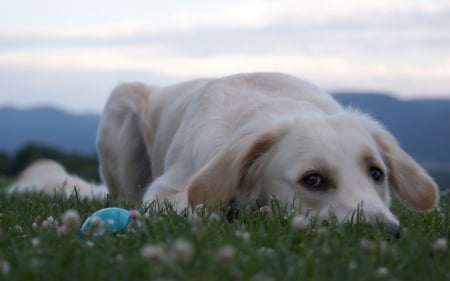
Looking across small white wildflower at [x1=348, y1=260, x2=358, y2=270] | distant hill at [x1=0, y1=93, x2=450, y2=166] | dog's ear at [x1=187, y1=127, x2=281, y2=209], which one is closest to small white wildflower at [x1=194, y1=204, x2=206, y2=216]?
dog's ear at [x1=187, y1=127, x2=281, y2=209]

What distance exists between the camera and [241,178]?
14.9ft

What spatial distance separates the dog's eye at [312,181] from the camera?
13.2 feet

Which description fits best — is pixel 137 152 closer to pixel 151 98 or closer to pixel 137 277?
pixel 151 98

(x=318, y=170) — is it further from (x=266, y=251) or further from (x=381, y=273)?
(x=381, y=273)

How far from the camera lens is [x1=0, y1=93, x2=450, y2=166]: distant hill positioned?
283 ft

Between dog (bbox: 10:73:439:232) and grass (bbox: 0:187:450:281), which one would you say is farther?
dog (bbox: 10:73:439:232)

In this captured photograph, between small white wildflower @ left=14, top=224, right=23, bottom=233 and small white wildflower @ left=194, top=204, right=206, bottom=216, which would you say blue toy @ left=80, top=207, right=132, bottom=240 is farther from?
small white wildflower @ left=194, top=204, right=206, bottom=216

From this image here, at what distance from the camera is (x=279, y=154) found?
4.40m

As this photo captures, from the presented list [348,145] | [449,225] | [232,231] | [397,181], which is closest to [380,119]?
[397,181]

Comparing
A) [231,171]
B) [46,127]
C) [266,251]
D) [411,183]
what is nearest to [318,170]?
[231,171]

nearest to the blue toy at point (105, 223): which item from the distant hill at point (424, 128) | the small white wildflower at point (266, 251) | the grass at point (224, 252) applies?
the grass at point (224, 252)

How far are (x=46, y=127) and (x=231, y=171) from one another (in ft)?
523

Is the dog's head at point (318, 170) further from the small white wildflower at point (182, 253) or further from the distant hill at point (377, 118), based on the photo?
the small white wildflower at point (182, 253)

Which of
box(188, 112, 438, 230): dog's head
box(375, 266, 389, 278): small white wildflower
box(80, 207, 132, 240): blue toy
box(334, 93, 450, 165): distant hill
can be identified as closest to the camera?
box(375, 266, 389, 278): small white wildflower
